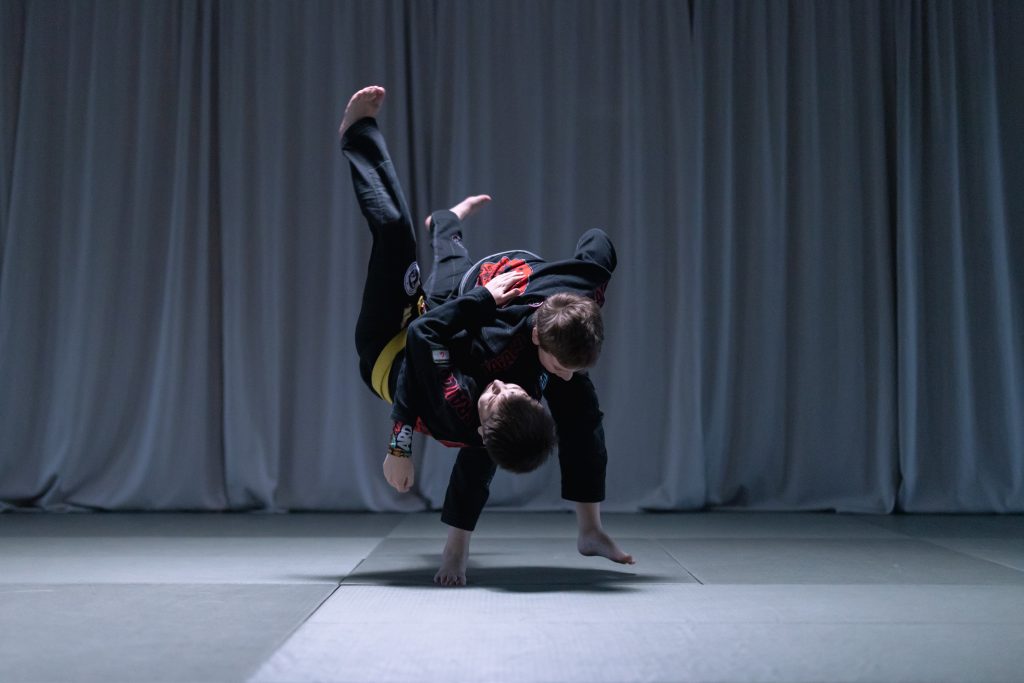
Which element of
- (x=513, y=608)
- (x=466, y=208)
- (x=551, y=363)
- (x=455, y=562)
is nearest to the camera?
(x=513, y=608)

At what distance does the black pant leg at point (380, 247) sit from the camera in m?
2.55

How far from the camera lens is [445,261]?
284 centimetres

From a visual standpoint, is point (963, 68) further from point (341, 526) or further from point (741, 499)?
point (341, 526)

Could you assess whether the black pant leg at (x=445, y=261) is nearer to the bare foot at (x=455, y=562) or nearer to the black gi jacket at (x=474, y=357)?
the black gi jacket at (x=474, y=357)

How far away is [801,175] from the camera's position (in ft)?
14.9

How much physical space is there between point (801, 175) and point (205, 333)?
308 centimetres

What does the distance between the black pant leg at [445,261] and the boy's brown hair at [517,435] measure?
64 centimetres

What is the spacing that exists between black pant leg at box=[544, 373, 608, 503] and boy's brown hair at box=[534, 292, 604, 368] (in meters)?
0.35

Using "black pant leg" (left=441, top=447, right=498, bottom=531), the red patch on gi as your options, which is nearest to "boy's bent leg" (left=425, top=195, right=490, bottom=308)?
the red patch on gi

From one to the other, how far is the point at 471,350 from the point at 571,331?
31cm

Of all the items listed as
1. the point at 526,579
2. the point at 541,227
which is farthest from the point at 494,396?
the point at 541,227

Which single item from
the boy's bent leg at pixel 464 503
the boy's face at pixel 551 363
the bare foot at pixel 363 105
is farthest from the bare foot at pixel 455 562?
the bare foot at pixel 363 105

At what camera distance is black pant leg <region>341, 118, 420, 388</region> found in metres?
2.55

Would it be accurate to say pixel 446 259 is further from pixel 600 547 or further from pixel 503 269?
pixel 600 547
